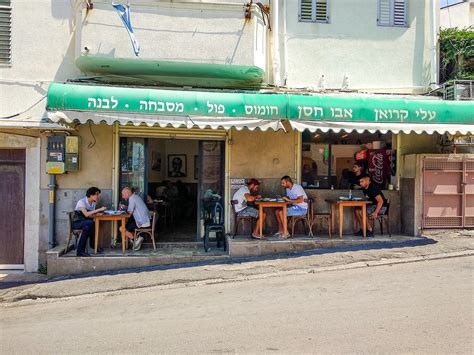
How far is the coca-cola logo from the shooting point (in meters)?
10.5

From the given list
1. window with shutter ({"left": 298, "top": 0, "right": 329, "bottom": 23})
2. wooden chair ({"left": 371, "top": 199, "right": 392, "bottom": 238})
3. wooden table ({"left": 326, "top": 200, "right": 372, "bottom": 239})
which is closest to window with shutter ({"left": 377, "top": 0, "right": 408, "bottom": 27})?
window with shutter ({"left": 298, "top": 0, "right": 329, "bottom": 23})

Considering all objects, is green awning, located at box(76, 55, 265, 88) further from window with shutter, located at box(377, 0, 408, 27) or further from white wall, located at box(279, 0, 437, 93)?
window with shutter, located at box(377, 0, 408, 27)

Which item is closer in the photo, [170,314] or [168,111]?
[170,314]

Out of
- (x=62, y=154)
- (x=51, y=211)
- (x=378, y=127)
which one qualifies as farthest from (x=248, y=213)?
(x=51, y=211)

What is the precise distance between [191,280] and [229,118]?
10.2 ft

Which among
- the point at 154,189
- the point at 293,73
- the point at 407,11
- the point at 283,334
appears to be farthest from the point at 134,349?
the point at 407,11

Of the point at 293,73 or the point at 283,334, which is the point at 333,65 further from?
the point at 283,334

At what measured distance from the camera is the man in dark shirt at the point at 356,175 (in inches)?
398

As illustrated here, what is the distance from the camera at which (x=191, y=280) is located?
7.34 metres

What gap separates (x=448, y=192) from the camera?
9781 millimetres

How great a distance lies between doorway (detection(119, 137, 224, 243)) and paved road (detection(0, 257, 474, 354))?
3243 millimetres

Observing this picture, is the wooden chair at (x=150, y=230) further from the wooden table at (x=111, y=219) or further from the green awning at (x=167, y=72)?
the green awning at (x=167, y=72)

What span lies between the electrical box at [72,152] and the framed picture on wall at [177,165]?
6356mm

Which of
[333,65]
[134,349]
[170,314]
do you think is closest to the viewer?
[134,349]
